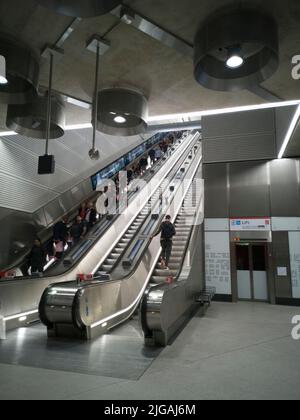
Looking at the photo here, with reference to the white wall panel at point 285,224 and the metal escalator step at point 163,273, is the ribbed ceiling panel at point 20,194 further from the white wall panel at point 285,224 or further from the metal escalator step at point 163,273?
the white wall panel at point 285,224

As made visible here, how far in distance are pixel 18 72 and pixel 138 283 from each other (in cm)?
577

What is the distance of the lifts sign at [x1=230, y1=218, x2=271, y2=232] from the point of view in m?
10.9

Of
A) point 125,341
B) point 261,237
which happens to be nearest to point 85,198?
point 261,237

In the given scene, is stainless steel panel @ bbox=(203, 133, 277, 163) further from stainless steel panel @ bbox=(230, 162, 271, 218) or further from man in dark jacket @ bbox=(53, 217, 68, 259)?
man in dark jacket @ bbox=(53, 217, 68, 259)

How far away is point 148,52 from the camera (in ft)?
15.7

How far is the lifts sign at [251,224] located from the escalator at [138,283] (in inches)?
47.2

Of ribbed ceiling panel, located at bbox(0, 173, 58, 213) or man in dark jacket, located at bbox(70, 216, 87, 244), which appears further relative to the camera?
man in dark jacket, located at bbox(70, 216, 87, 244)

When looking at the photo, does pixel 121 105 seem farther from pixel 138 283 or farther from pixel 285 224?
pixel 285 224

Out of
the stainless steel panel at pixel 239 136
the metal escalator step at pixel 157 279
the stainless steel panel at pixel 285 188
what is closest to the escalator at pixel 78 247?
the metal escalator step at pixel 157 279

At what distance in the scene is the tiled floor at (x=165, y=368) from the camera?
135 inches

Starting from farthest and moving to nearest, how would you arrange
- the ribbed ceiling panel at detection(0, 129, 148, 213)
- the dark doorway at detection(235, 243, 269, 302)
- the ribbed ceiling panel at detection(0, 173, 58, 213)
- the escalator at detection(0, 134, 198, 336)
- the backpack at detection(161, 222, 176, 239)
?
the dark doorway at detection(235, 243, 269, 302) → the ribbed ceiling panel at detection(0, 129, 148, 213) → the ribbed ceiling panel at detection(0, 173, 58, 213) → the backpack at detection(161, 222, 176, 239) → the escalator at detection(0, 134, 198, 336)

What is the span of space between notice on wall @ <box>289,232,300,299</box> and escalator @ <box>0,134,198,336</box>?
16.1 ft

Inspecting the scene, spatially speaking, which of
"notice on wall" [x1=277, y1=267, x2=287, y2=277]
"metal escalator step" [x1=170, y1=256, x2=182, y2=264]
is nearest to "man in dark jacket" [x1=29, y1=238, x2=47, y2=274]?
"metal escalator step" [x1=170, y1=256, x2=182, y2=264]

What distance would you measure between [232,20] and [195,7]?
48 cm
